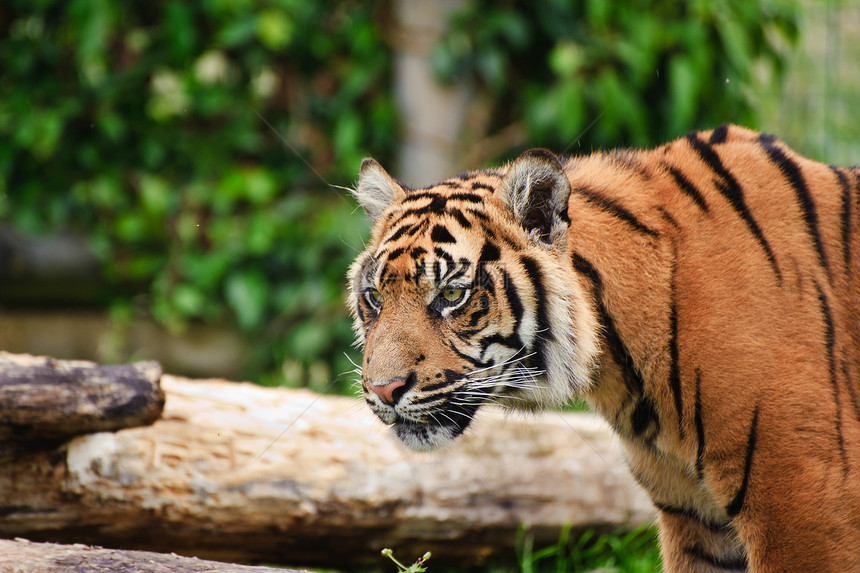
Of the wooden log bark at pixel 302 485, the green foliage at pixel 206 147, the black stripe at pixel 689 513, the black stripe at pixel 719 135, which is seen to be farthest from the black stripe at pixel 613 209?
the green foliage at pixel 206 147

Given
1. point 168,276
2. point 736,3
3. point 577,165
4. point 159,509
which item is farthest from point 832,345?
point 168,276

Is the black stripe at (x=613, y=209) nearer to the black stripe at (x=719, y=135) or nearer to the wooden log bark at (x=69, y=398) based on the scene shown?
the black stripe at (x=719, y=135)

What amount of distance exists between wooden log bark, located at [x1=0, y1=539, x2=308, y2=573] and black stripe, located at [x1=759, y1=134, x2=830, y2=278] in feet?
5.36

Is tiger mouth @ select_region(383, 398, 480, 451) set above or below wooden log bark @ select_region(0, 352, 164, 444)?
below

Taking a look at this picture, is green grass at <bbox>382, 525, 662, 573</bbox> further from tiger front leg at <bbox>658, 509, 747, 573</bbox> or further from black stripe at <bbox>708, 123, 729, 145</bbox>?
black stripe at <bbox>708, 123, 729, 145</bbox>

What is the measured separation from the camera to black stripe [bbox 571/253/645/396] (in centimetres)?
246

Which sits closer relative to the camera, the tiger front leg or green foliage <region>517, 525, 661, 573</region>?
the tiger front leg

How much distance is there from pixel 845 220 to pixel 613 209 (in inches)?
25.8

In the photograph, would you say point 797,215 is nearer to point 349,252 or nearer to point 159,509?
point 159,509

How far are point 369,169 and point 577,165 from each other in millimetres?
630

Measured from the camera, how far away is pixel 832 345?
7.68 feet

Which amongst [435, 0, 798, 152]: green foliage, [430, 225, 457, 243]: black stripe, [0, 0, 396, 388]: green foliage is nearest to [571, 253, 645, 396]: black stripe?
[430, 225, 457, 243]: black stripe

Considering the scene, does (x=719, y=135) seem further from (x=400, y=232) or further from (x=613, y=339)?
(x=400, y=232)

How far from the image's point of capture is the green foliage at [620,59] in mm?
5062
